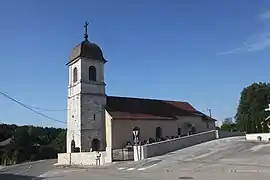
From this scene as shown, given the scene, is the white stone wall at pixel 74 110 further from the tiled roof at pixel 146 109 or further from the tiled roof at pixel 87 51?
the tiled roof at pixel 146 109

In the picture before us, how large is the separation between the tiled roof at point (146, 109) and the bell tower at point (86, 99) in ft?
6.89

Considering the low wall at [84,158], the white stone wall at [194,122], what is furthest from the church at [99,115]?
the low wall at [84,158]

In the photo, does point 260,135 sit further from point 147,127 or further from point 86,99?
point 86,99

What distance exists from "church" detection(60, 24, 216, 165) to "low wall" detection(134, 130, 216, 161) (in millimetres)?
5180

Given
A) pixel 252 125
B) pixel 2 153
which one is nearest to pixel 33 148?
pixel 2 153

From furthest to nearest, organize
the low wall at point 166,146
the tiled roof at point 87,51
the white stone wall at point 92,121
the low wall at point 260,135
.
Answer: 1. the tiled roof at point 87,51
2. the white stone wall at point 92,121
3. the low wall at point 260,135
4. the low wall at point 166,146

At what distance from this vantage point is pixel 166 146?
3469 centimetres

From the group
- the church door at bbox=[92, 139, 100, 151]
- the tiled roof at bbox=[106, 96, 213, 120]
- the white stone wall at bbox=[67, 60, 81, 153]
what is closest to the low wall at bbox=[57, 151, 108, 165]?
the white stone wall at bbox=[67, 60, 81, 153]

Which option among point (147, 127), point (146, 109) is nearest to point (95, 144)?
point (147, 127)

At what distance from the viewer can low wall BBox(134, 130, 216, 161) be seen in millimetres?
31312

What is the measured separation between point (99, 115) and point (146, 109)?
316 inches

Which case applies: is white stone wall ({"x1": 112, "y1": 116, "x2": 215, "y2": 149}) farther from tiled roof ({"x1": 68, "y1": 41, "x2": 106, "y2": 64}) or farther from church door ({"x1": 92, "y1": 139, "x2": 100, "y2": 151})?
tiled roof ({"x1": 68, "y1": 41, "x2": 106, "y2": 64})

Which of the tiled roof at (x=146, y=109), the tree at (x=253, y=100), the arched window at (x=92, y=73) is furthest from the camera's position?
the tree at (x=253, y=100)

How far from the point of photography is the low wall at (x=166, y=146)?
31312mm
